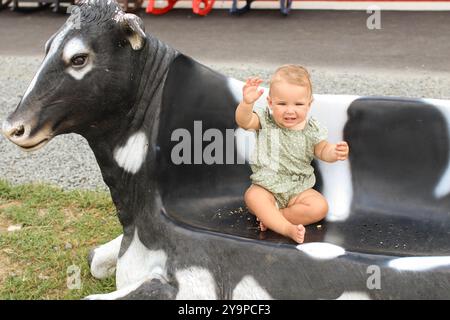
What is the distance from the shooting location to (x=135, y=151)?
1.72 m

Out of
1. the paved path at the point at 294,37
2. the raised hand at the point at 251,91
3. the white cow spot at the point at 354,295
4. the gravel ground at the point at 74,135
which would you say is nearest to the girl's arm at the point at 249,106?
the raised hand at the point at 251,91

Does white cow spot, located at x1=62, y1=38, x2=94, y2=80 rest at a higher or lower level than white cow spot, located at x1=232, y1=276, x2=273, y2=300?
higher

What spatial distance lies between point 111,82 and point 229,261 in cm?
55

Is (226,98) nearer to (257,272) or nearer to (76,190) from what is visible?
(257,272)

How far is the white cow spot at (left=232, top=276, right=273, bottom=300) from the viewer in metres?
1.59

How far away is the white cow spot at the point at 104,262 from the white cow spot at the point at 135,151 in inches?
20.2

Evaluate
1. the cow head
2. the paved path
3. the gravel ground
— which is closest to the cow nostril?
the cow head

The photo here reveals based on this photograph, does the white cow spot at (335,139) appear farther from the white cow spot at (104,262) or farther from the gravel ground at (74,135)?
the gravel ground at (74,135)

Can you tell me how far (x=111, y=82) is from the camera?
161cm

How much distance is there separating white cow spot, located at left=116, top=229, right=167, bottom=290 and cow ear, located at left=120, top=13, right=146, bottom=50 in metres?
0.52

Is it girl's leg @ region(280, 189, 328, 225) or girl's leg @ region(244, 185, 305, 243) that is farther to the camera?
girl's leg @ region(280, 189, 328, 225)

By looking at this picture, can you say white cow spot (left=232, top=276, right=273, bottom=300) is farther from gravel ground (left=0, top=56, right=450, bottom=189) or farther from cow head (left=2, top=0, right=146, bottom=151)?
gravel ground (left=0, top=56, right=450, bottom=189)

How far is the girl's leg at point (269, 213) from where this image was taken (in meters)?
1.66

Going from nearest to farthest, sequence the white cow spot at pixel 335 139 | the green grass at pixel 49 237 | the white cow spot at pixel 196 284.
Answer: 1. the white cow spot at pixel 196 284
2. the white cow spot at pixel 335 139
3. the green grass at pixel 49 237
